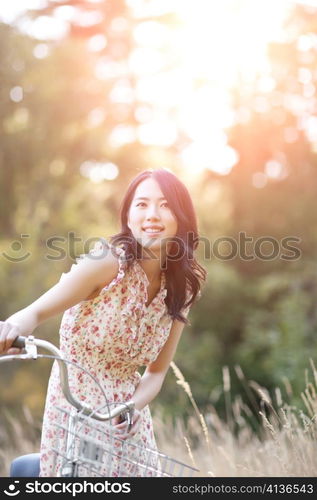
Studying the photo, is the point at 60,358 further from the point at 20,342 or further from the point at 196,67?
the point at 196,67

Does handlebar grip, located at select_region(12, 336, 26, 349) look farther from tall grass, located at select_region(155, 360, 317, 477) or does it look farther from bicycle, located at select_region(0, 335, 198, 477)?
tall grass, located at select_region(155, 360, 317, 477)

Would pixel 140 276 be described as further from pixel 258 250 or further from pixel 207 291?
pixel 258 250

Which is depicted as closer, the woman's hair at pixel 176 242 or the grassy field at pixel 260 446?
the woman's hair at pixel 176 242

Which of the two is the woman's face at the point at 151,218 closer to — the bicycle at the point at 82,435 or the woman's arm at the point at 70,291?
the woman's arm at the point at 70,291

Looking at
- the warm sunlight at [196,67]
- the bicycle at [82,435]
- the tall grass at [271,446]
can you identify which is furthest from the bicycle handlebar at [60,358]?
the warm sunlight at [196,67]

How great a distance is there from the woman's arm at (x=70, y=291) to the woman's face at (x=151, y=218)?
150 millimetres

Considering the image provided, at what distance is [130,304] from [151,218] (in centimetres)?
30

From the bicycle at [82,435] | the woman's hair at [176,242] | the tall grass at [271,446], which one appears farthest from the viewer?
the tall grass at [271,446]

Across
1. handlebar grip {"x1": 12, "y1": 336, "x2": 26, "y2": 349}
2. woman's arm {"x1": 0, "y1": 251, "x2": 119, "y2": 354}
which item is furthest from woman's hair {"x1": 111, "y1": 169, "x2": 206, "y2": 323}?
handlebar grip {"x1": 12, "y1": 336, "x2": 26, "y2": 349}

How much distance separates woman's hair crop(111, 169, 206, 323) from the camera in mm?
2354

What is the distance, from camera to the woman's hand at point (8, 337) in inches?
68.2
